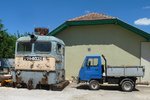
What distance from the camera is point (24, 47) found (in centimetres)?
1966

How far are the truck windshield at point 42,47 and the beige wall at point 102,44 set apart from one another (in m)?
6.36

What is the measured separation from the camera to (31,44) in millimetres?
19484

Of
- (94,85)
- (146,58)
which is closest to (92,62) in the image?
(94,85)

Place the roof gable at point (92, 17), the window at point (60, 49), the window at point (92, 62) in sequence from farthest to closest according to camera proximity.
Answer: the roof gable at point (92, 17) < the window at point (60, 49) < the window at point (92, 62)

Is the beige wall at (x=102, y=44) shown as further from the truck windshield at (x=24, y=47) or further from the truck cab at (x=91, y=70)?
the truck windshield at (x=24, y=47)

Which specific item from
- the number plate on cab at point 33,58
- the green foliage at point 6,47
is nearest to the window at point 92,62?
the number plate on cab at point 33,58

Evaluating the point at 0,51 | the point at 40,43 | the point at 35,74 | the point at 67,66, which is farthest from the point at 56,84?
the point at 0,51

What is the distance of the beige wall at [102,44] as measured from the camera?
24.1m

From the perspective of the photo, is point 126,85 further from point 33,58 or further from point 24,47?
point 24,47

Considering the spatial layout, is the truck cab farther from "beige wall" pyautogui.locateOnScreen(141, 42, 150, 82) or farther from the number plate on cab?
"beige wall" pyautogui.locateOnScreen(141, 42, 150, 82)

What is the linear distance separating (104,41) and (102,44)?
26 centimetres

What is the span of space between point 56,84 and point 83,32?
23.8 feet

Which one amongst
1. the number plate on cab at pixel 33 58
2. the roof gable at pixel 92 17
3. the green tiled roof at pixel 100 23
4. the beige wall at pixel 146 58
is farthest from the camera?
the roof gable at pixel 92 17

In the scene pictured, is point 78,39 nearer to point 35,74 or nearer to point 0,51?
point 35,74
